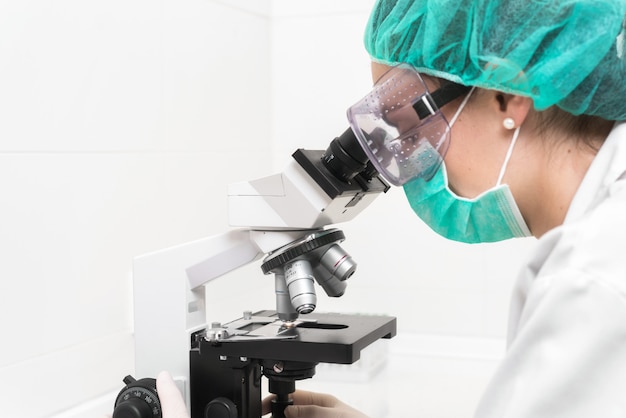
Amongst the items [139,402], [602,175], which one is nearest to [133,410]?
[139,402]

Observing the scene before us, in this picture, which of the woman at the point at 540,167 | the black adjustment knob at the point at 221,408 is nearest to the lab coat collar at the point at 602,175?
the woman at the point at 540,167

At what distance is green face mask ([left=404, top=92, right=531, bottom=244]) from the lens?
942 mm

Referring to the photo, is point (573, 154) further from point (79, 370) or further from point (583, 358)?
point (79, 370)

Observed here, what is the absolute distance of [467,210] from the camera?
984 mm

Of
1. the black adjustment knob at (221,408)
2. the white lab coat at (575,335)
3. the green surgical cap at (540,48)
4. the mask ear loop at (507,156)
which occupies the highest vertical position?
the green surgical cap at (540,48)

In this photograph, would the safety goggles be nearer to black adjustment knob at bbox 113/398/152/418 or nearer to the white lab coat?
the white lab coat

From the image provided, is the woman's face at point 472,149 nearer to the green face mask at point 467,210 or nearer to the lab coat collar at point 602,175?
the green face mask at point 467,210

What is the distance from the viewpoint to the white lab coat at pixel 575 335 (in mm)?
691

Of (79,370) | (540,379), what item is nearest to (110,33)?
(79,370)

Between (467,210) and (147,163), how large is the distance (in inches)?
32.8

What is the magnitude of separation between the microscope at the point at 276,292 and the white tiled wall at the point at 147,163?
25cm

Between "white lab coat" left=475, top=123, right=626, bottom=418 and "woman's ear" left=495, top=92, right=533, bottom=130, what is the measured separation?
0.62ft

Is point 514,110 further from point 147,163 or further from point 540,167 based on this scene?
point 147,163

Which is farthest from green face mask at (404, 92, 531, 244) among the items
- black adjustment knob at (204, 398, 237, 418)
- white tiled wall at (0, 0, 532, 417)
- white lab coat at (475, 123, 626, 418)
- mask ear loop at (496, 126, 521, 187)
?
white tiled wall at (0, 0, 532, 417)
